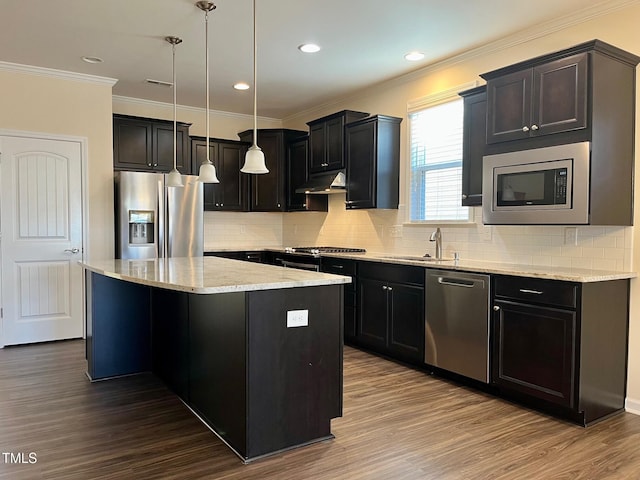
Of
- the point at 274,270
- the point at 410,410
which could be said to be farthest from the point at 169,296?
the point at 410,410

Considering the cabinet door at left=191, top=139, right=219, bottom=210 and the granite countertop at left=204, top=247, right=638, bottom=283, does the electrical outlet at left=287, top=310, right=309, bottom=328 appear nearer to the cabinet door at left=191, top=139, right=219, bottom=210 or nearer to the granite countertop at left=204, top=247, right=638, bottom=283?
the granite countertop at left=204, top=247, right=638, bottom=283

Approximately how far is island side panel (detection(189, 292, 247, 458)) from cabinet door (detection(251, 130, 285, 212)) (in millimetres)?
3471

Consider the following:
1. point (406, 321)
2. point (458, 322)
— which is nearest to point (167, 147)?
point (406, 321)

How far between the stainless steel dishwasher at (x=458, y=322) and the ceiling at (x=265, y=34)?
1923mm

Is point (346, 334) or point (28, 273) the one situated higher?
point (28, 273)

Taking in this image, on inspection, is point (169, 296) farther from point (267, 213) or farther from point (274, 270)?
point (267, 213)

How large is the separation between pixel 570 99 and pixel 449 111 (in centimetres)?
151

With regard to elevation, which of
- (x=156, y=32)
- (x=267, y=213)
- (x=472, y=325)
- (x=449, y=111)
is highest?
(x=156, y=32)

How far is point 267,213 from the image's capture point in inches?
279

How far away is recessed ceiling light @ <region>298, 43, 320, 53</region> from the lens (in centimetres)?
414

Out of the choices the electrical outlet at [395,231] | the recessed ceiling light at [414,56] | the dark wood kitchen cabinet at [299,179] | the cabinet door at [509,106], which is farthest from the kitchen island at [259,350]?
the dark wood kitchen cabinet at [299,179]

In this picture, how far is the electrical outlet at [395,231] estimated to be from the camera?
16.6ft

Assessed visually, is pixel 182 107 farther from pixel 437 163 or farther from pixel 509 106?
pixel 509 106

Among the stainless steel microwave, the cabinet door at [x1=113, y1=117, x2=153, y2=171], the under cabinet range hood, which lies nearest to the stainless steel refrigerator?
the cabinet door at [x1=113, y1=117, x2=153, y2=171]
